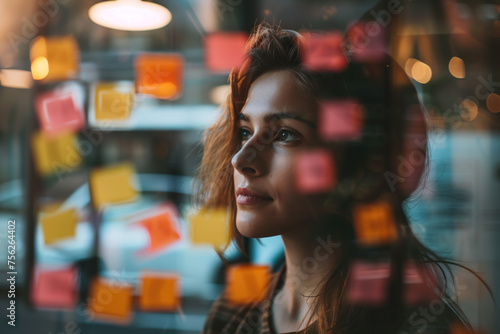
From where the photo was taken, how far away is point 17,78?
5.79 feet

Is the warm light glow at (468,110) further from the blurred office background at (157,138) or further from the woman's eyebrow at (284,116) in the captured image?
the woman's eyebrow at (284,116)

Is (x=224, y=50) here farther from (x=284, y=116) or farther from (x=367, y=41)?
(x=367, y=41)

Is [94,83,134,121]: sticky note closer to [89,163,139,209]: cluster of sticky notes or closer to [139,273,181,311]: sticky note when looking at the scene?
[89,163,139,209]: cluster of sticky notes

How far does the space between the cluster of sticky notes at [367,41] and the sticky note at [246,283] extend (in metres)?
0.76

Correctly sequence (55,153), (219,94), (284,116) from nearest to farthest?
(284,116), (219,94), (55,153)

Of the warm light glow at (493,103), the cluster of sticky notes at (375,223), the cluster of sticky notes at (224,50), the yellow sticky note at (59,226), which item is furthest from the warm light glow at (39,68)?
the warm light glow at (493,103)

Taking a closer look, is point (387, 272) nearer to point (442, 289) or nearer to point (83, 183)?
point (442, 289)

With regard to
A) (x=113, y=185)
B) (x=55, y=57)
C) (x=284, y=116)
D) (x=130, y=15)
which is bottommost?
(x=113, y=185)

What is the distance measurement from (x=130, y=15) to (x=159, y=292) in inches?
40.0

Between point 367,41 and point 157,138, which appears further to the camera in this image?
point 157,138

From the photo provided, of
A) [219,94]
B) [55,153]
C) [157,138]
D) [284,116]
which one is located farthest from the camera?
[55,153]

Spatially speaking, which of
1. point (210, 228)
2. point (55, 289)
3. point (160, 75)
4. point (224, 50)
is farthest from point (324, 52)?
point (55, 289)

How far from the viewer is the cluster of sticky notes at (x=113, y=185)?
1664mm

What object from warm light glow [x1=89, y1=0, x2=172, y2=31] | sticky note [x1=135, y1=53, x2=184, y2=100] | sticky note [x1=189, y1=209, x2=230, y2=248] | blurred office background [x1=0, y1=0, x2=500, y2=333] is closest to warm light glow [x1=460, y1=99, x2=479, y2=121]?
blurred office background [x1=0, y1=0, x2=500, y2=333]
